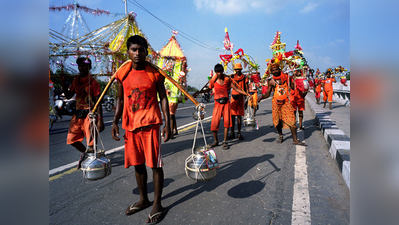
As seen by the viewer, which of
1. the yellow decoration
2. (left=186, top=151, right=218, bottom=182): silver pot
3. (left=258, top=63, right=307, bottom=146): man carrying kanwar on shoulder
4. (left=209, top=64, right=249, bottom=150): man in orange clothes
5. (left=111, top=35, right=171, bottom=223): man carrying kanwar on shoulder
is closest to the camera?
(left=186, top=151, right=218, bottom=182): silver pot

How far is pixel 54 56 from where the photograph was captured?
5023 millimetres

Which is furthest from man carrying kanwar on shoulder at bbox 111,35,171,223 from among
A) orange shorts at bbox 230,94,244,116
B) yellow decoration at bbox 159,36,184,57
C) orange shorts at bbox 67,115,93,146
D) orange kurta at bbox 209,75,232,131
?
yellow decoration at bbox 159,36,184,57

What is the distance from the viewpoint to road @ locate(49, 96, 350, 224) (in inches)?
102

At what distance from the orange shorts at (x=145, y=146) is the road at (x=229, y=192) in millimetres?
630

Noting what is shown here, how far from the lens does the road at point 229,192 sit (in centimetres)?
259

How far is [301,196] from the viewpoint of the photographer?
301 cm

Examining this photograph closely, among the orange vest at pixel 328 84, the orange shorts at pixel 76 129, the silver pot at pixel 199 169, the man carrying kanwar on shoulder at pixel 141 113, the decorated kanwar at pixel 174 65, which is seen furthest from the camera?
the orange vest at pixel 328 84

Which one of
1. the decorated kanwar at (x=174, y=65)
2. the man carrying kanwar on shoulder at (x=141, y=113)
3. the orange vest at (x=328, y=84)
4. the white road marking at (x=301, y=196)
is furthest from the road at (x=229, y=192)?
the orange vest at (x=328, y=84)

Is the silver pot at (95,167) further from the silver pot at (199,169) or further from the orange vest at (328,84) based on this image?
the orange vest at (328,84)

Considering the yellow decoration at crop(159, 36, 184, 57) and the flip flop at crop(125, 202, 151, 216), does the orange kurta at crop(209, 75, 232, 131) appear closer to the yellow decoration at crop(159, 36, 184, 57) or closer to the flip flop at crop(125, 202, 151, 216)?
the yellow decoration at crop(159, 36, 184, 57)
